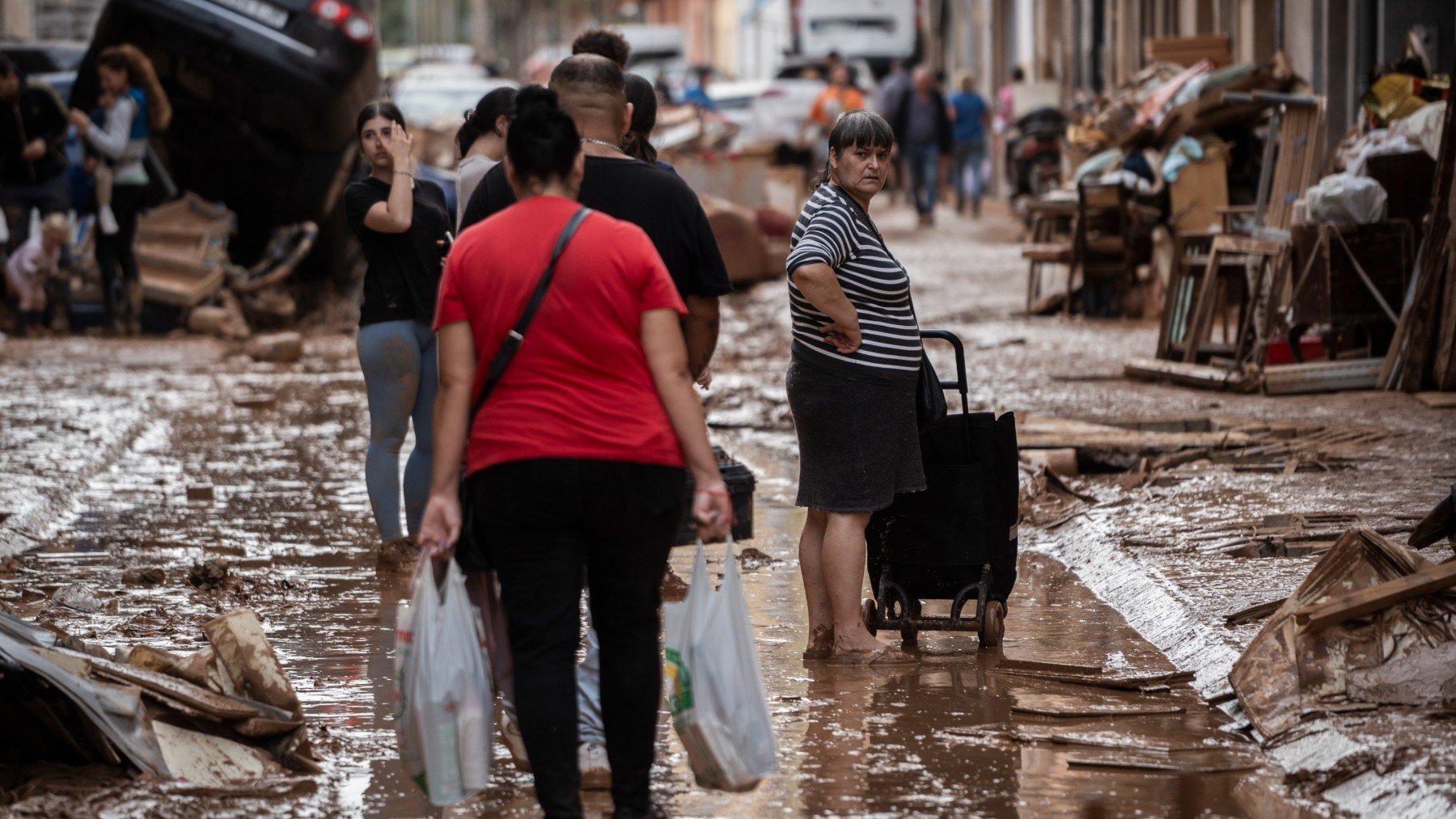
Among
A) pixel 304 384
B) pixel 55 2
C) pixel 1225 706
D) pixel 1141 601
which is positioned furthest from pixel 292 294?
pixel 55 2

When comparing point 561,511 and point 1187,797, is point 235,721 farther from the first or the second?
point 1187,797

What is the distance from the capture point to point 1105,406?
1066 centimetres

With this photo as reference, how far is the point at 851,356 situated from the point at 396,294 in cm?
200

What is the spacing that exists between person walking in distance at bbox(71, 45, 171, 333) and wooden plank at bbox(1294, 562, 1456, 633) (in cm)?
1133

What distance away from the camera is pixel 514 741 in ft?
15.0

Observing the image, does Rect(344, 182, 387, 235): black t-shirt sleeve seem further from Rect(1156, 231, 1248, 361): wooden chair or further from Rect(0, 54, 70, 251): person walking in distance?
Rect(0, 54, 70, 251): person walking in distance

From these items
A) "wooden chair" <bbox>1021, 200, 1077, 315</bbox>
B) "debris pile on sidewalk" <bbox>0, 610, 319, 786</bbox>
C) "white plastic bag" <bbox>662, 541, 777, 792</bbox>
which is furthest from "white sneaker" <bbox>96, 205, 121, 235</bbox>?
"white plastic bag" <bbox>662, 541, 777, 792</bbox>

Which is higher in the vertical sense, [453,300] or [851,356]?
[453,300]

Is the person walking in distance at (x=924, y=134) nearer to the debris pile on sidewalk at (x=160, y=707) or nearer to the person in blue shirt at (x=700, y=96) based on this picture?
the person in blue shirt at (x=700, y=96)

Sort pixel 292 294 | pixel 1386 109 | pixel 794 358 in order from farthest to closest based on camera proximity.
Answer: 1. pixel 292 294
2. pixel 1386 109
3. pixel 794 358

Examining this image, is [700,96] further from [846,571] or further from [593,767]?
[593,767]

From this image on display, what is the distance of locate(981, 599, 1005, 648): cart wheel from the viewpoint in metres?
5.96

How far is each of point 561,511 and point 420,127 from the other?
720 inches

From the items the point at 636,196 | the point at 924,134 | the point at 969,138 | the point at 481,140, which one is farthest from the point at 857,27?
the point at 636,196
